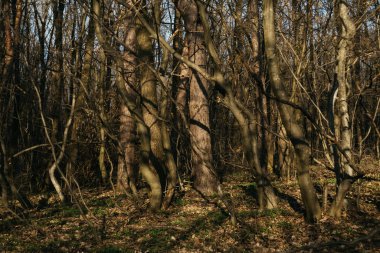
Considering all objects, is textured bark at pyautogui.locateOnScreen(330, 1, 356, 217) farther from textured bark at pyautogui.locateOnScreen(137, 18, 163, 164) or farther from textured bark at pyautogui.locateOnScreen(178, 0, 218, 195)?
textured bark at pyautogui.locateOnScreen(137, 18, 163, 164)

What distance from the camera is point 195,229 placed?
852cm

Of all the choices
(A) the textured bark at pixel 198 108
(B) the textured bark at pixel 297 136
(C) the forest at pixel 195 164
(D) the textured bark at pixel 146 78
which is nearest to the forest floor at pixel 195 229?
(C) the forest at pixel 195 164

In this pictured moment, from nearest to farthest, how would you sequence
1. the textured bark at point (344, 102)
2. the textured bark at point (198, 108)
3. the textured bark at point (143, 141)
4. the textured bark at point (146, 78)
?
1. the textured bark at point (344, 102)
2. the textured bark at point (143, 141)
3. the textured bark at point (146, 78)
4. the textured bark at point (198, 108)

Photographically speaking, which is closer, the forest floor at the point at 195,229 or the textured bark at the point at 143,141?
the forest floor at the point at 195,229

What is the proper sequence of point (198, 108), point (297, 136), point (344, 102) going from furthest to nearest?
point (198, 108)
point (344, 102)
point (297, 136)

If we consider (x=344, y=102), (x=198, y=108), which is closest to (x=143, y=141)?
(x=198, y=108)

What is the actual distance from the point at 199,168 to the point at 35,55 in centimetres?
779

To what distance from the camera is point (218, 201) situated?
10.8 meters

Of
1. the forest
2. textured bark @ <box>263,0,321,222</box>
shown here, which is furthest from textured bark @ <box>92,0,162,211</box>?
textured bark @ <box>263,0,321,222</box>

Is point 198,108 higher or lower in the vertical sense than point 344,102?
higher

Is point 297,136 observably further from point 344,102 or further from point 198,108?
point 198,108

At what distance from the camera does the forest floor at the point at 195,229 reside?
7477 millimetres

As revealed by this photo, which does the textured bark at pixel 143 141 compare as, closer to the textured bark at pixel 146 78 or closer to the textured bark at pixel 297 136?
the textured bark at pixel 146 78

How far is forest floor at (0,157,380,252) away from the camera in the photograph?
748 cm
